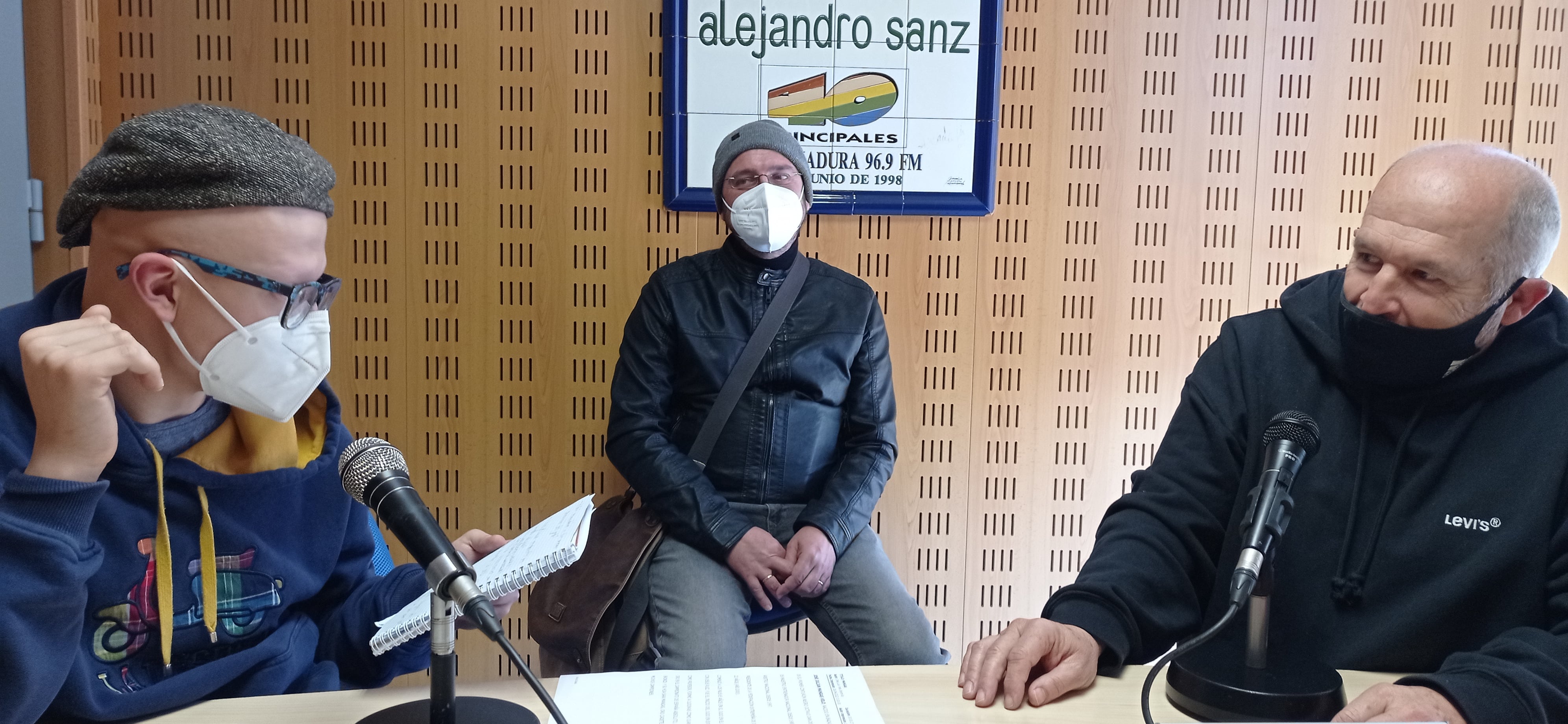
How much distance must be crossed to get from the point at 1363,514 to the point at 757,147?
6.17ft

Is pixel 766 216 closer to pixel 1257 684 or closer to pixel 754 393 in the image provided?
pixel 754 393

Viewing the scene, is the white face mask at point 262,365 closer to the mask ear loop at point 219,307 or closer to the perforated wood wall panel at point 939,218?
the mask ear loop at point 219,307

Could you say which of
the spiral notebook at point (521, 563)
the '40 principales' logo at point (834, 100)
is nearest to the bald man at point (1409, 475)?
the spiral notebook at point (521, 563)

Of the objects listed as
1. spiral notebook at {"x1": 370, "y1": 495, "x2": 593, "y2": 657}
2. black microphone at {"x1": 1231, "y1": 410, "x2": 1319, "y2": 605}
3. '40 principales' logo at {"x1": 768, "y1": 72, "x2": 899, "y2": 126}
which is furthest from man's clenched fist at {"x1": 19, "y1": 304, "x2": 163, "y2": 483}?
'40 principales' logo at {"x1": 768, "y1": 72, "x2": 899, "y2": 126}

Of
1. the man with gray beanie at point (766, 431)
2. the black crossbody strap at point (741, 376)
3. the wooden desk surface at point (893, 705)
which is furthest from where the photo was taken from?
the black crossbody strap at point (741, 376)

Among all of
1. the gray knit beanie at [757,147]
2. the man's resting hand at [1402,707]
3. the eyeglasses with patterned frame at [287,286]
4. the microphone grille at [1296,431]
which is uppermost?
the gray knit beanie at [757,147]

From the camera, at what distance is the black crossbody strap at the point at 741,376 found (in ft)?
9.14

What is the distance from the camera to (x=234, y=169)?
1303 millimetres

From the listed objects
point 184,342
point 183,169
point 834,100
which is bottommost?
point 184,342

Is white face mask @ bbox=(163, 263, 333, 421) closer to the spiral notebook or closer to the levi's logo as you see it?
the spiral notebook

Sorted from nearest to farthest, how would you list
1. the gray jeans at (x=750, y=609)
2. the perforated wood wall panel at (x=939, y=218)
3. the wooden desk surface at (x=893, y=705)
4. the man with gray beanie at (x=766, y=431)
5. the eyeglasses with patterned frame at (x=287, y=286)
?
1. the wooden desk surface at (x=893, y=705)
2. the eyeglasses with patterned frame at (x=287, y=286)
3. the gray jeans at (x=750, y=609)
4. the man with gray beanie at (x=766, y=431)
5. the perforated wood wall panel at (x=939, y=218)

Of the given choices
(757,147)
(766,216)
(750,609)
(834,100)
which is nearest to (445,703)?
(750,609)

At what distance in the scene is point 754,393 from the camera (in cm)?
283

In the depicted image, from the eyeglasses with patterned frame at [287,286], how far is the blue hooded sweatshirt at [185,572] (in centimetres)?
16
